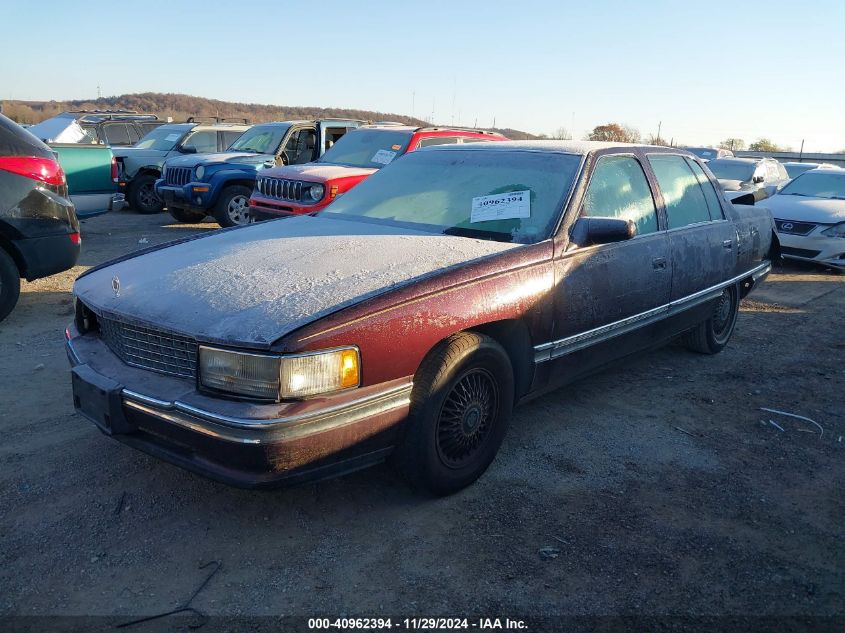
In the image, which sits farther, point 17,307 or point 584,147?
point 17,307

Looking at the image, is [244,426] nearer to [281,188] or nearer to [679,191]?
[679,191]

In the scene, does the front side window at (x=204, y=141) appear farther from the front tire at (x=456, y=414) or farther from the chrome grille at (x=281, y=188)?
the front tire at (x=456, y=414)

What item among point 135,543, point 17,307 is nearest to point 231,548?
point 135,543

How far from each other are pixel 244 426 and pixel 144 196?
40.3ft

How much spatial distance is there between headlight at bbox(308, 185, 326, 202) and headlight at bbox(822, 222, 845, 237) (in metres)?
6.64

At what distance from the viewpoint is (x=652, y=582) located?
8.58 ft

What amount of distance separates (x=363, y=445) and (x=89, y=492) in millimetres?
1391

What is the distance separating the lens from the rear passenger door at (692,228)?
4.42 m

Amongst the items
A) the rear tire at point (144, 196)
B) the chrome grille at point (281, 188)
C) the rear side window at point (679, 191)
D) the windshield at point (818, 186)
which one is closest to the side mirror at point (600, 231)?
the rear side window at point (679, 191)

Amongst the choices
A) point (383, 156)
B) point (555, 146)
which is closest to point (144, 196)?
point (383, 156)

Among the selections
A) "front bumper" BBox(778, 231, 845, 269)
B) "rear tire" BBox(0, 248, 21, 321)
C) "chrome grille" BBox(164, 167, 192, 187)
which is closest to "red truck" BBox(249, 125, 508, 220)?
"chrome grille" BBox(164, 167, 192, 187)

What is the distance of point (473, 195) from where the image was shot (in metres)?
3.84

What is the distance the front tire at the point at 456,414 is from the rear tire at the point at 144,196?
37.9ft

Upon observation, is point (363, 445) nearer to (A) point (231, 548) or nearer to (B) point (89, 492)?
(A) point (231, 548)
